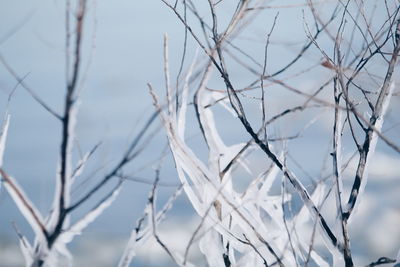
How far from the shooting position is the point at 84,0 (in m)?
1.48

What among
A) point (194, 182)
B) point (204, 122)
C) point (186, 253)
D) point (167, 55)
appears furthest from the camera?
point (204, 122)

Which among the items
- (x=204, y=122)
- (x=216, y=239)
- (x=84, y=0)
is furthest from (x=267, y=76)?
(x=84, y=0)

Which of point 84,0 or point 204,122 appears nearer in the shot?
point 84,0

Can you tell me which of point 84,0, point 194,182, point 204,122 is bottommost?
point 194,182

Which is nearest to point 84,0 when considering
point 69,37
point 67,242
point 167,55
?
point 69,37

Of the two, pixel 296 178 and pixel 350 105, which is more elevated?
pixel 350 105

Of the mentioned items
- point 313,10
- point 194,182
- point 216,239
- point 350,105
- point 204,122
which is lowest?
point 216,239

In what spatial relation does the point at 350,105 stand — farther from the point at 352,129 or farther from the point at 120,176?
the point at 120,176

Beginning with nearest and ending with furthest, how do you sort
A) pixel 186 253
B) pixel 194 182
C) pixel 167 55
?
pixel 167 55, pixel 186 253, pixel 194 182

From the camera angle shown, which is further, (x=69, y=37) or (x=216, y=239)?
(x=216, y=239)

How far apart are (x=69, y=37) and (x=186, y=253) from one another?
1.23m

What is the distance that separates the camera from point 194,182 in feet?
7.88

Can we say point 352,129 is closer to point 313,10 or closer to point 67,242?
point 313,10

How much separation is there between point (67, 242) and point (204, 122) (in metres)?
1.06
